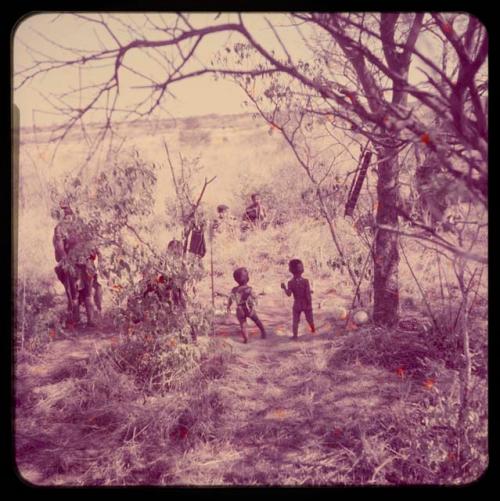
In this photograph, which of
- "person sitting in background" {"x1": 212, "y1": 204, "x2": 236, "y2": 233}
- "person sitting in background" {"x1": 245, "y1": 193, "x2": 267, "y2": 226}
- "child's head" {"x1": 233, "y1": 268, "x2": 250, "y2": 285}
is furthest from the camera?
"person sitting in background" {"x1": 245, "y1": 193, "x2": 267, "y2": 226}

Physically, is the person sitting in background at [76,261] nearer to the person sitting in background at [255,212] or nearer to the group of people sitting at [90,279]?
the group of people sitting at [90,279]

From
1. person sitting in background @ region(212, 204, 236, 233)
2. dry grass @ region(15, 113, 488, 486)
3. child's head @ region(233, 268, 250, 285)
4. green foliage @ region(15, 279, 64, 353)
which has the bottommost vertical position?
dry grass @ region(15, 113, 488, 486)

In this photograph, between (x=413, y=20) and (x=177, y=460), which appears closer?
(x=177, y=460)

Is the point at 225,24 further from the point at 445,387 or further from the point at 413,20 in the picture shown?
the point at 445,387

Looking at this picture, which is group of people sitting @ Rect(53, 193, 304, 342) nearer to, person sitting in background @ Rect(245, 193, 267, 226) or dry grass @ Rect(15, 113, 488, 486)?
dry grass @ Rect(15, 113, 488, 486)

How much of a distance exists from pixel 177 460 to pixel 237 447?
366mm

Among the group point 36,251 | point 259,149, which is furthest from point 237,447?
point 259,149

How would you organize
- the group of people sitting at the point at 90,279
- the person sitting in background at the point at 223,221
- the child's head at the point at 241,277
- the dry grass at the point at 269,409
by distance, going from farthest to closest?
the person sitting in background at the point at 223,221
the child's head at the point at 241,277
the group of people sitting at the point at 90,279
the dry grass at the point at 269,409

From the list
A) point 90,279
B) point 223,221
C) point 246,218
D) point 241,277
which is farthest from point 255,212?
point 241,277

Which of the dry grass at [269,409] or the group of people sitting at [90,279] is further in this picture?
the group of people sitting at [90,279]

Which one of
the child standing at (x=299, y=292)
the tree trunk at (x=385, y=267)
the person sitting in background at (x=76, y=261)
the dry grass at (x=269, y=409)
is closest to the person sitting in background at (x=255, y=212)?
the dry grass at (x=269, y=409)

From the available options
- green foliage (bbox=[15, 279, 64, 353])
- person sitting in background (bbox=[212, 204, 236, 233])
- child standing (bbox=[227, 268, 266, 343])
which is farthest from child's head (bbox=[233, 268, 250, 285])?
person sitting in background (bbox=[212, 204, 236, 233])

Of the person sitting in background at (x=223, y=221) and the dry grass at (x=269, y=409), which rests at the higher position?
the person sitting in background at (x=223, y=221)

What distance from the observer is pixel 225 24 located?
1999 mm
